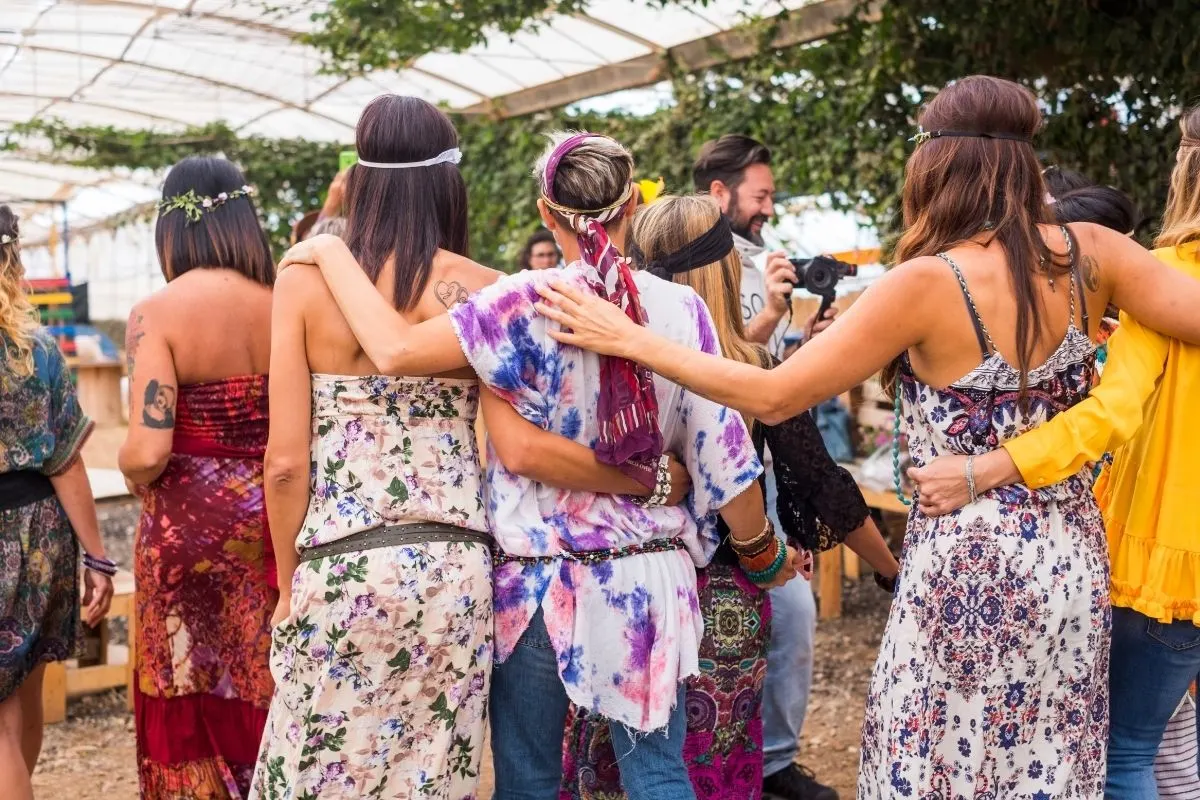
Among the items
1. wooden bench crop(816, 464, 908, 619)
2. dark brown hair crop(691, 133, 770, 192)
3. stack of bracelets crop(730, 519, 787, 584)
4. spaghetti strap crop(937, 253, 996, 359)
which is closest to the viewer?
spaghetti strap crop(937, 253, 996, 359)

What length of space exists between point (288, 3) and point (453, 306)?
746 cm

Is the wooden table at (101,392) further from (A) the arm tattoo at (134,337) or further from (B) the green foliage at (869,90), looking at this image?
(A) the arm tattoo at (134,337)

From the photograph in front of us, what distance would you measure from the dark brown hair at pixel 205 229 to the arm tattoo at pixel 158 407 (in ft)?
1.06

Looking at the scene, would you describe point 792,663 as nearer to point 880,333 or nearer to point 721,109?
point 880,333

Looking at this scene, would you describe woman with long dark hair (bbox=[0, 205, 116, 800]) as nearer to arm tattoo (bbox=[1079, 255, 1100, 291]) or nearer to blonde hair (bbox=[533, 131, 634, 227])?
blonde hair (bbox=[533, 131, 634, 227])

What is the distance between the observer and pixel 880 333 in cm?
204

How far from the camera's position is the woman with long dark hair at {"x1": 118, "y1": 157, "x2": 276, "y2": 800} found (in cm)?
297

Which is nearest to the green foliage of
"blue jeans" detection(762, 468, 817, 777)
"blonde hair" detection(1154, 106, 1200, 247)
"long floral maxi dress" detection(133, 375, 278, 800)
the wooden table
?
"blonde hair" detection(1154, 106, 1200, 247)

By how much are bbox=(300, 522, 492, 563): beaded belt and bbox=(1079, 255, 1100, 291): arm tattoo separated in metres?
1.13

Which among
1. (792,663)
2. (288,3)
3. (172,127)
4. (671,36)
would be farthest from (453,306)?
(172,127)

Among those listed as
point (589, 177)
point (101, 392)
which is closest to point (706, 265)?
point (589, 177)

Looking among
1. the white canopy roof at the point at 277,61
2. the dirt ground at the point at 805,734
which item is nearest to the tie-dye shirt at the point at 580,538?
the dirt ground at the point at 805,734

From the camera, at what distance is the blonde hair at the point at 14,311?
9.75 ft

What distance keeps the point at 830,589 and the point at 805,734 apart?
1552 mm
